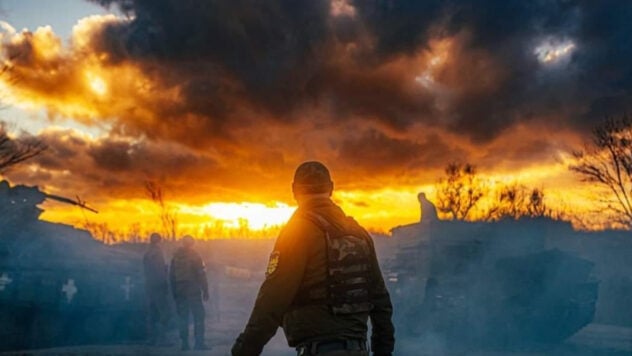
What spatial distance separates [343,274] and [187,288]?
9.39 m

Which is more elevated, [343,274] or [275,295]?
[343,274]

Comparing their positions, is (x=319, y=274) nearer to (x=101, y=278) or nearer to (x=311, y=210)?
(x=311, y=210)

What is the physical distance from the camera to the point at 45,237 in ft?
42.2

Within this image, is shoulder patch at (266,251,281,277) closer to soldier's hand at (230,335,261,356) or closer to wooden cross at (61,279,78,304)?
soldier's hand at (230,335,261,356)

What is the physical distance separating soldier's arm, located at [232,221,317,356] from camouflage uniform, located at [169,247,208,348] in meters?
9.25

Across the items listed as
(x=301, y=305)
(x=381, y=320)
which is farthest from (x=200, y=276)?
(x=301, y=305)

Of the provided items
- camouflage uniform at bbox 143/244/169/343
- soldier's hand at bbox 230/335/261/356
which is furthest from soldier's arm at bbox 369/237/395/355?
camouflage uniform at bbox 143/244/169/343

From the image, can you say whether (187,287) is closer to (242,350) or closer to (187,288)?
(187,288)

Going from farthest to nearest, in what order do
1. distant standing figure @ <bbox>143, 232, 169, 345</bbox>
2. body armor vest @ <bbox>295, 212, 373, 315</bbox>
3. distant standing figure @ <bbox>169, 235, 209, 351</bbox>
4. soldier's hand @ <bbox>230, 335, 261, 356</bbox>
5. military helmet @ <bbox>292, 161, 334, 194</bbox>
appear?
distant standing figure @ <bbox>143, 232, 169, 345</bbox> < distant standing figure @ <bbox>169, 235, 209, 351</bbox> < military helmet @ <bbox>292, 161, 334, 194</bbox> < body armor vest @ <bbox>295, 212, 373, 315</bbox> < soldier's hand @ <bbox>230, 335, 261, 356</bbox>

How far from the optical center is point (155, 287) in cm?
1355

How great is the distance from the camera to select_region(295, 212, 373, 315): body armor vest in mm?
3612

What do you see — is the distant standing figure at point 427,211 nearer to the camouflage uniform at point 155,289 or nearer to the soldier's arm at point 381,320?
the camouflage uniform at point 155,289

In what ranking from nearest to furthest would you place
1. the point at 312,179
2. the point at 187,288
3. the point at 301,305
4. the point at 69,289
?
the point at 301,305 → the point at 312,179 → the point at 187,288 → the point at 69,289

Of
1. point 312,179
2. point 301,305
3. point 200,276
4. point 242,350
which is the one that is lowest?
point 242,350
